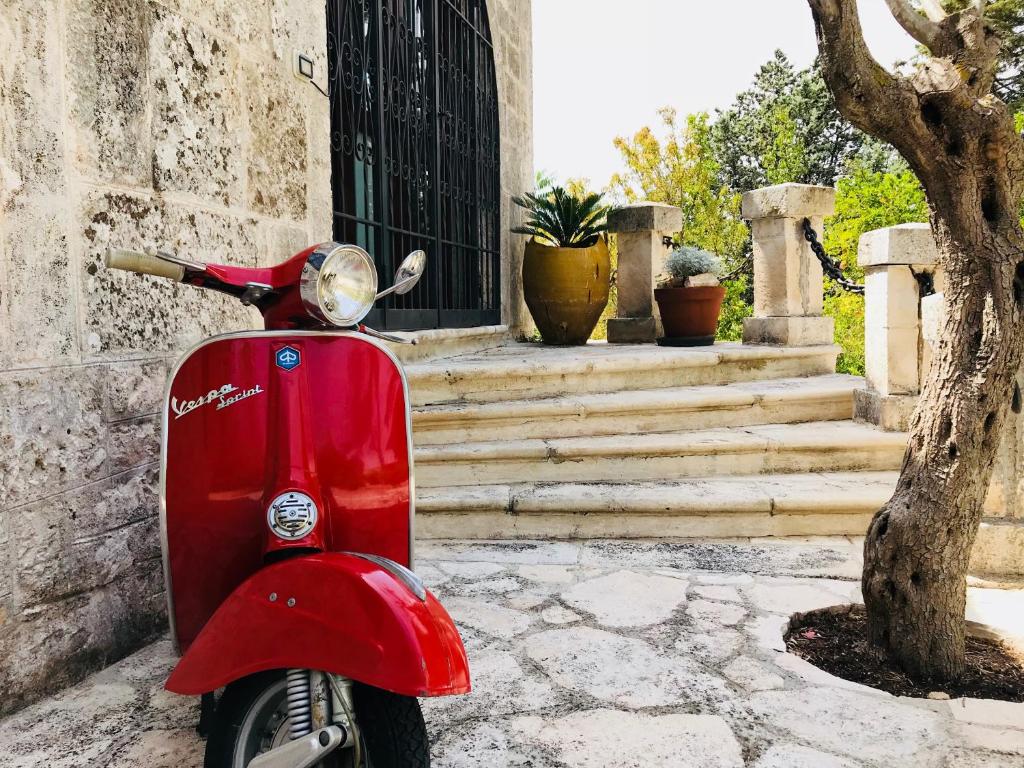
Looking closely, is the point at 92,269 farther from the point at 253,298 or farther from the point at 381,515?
the point at 381,515

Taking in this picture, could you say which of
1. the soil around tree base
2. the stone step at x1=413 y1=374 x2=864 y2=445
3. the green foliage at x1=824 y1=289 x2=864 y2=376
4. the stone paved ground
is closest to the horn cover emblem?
the stone paved ground

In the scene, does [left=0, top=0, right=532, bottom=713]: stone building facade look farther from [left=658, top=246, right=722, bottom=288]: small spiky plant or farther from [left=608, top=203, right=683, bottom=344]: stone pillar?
[left=608, top=203, right=683, bottom=344]: stone pillar

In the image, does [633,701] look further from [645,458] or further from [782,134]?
[782,134]

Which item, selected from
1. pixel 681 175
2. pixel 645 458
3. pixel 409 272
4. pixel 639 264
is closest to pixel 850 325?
pixel 681 175

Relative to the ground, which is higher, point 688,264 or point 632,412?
point 688,264

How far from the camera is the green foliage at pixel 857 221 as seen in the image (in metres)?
11.4

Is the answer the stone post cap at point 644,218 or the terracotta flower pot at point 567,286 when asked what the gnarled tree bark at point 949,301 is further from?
the stone post cap at point 644,218

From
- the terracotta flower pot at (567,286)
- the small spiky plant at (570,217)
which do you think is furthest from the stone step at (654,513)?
the small spiky plant at (570,217)

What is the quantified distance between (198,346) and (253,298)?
0.15 meters

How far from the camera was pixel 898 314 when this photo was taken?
3.82 metres

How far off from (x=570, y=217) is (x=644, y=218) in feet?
2.04

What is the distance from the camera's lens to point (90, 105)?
208 cm

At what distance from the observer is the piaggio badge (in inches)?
60.0

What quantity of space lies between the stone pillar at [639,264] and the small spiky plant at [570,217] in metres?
0.19
